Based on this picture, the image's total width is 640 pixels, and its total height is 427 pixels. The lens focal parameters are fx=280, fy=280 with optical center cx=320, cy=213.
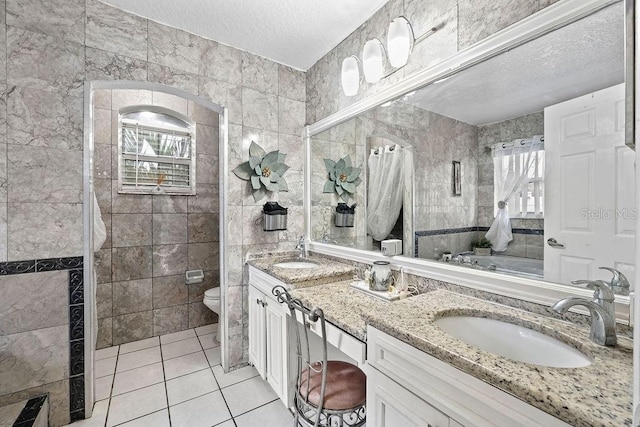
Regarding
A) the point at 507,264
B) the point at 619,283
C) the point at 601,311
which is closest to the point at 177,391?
the point at 507,264

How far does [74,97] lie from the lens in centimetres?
172

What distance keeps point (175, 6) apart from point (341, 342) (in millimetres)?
2236

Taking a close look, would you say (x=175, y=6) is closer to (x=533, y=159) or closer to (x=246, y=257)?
(x=246, y=257)

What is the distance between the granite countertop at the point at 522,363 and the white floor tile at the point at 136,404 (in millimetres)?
1465

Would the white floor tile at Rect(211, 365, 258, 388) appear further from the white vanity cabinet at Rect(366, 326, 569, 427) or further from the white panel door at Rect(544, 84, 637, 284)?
the white panel door at Rect(544, 84, 637, 284)

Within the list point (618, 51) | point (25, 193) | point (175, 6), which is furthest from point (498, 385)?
point (175, 6)

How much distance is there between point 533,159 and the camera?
1.11 meters

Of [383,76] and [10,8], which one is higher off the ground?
[10,8]

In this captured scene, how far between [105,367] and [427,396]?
2629mm

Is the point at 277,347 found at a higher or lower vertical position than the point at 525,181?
lower

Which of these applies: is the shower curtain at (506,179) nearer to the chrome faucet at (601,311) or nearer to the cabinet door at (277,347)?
the chrome faucet at (601,311)

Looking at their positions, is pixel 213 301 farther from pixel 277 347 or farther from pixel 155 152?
pixel 155 152

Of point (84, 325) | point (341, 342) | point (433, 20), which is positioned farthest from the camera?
point (84, 325)

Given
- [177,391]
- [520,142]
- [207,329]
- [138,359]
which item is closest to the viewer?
[520,142]
